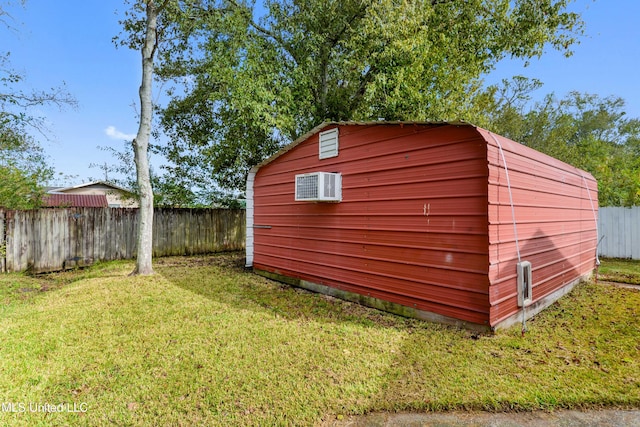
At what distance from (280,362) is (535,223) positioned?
151 inches

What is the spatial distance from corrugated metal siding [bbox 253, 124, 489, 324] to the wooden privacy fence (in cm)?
533

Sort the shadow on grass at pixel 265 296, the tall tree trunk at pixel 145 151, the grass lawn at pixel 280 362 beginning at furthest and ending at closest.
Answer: the tall tree trunk at pixel 145 151, the shadow on grass at pixel 265 296, the grass lawn at pixel 280 362

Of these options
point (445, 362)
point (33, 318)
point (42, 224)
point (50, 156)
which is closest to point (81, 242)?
point (42, 224)

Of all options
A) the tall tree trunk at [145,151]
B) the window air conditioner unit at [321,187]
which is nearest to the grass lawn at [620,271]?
the window air conditioner unit at [321,187]

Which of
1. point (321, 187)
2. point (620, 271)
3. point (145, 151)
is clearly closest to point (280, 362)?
point (321, 187)

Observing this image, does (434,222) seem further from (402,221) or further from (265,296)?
(265,296)

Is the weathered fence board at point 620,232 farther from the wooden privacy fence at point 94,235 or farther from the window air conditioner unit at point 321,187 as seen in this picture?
the wooden privacy fence at point 94,235

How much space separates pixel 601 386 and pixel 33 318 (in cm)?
605

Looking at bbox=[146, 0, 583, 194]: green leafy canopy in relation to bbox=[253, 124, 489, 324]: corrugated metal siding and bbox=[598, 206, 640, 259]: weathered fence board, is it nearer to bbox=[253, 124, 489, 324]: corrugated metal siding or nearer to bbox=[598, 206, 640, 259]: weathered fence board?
bbox=[253, 124, 489, 324]: corrugated metal siding

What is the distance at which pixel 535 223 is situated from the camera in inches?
164

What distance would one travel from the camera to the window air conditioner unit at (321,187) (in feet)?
16.0

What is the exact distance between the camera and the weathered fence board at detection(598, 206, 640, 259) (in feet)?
27.7

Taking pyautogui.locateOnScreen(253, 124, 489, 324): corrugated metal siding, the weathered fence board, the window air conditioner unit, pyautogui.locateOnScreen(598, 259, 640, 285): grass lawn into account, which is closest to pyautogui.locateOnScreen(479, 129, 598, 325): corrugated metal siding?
pyautogui.locateOnScreen(253, 124, 489, 324): corrugated metal siding

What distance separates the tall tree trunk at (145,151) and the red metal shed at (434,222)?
294 centimetres
